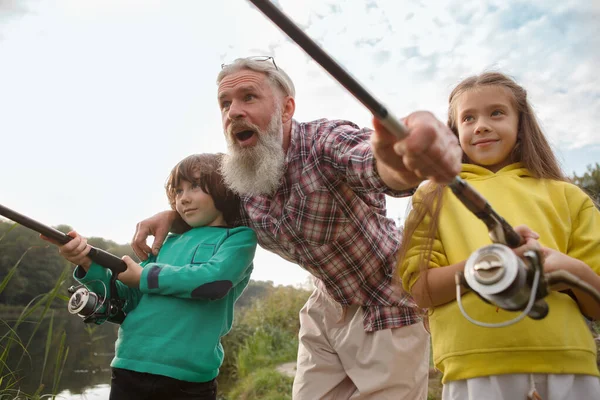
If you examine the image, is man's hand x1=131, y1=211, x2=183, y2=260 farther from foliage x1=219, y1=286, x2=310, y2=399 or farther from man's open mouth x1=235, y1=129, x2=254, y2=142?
foliage x1=219, y1=286, x2=310, y2=399

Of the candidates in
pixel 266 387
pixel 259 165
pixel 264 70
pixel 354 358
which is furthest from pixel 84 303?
pixel 266 387

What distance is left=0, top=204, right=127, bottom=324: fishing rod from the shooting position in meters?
2.11

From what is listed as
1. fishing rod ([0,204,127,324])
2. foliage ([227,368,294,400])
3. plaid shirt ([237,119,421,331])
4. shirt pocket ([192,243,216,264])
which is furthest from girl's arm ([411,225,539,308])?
foliage ([227,368,294,400])

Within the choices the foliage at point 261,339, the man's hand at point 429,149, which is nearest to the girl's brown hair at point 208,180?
the man's hand at point 429,149

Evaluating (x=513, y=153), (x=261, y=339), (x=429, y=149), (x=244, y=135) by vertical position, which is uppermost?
(x=244, y=135)

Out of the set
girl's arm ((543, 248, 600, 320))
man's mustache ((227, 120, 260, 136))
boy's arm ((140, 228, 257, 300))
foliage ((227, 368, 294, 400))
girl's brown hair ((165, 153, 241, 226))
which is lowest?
foliage ((227, 368, 294, 400))

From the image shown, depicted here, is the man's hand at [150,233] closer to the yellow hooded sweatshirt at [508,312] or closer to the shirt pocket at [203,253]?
the shirt pocket at [203,253]

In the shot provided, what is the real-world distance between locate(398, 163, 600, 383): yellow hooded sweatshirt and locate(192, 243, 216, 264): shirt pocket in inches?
37.7

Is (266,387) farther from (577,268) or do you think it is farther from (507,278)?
(507,278)

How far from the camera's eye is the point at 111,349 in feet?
31.8

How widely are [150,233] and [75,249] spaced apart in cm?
39

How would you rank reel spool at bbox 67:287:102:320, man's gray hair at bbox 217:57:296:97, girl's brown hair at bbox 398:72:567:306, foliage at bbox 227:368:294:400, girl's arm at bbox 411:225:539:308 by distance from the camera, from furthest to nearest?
foliage at bbox 227:368:294:400 → man's gray hair at bbox 217:57:296:97 → reel spool at bbox 67:287:102:320 → girl's brown hair at bbox 398:72:567:306 → girl's arm at bbox 411:225:539:308

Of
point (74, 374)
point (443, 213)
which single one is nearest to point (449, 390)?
point (443, 213)

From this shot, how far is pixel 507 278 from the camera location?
100 centimetres
